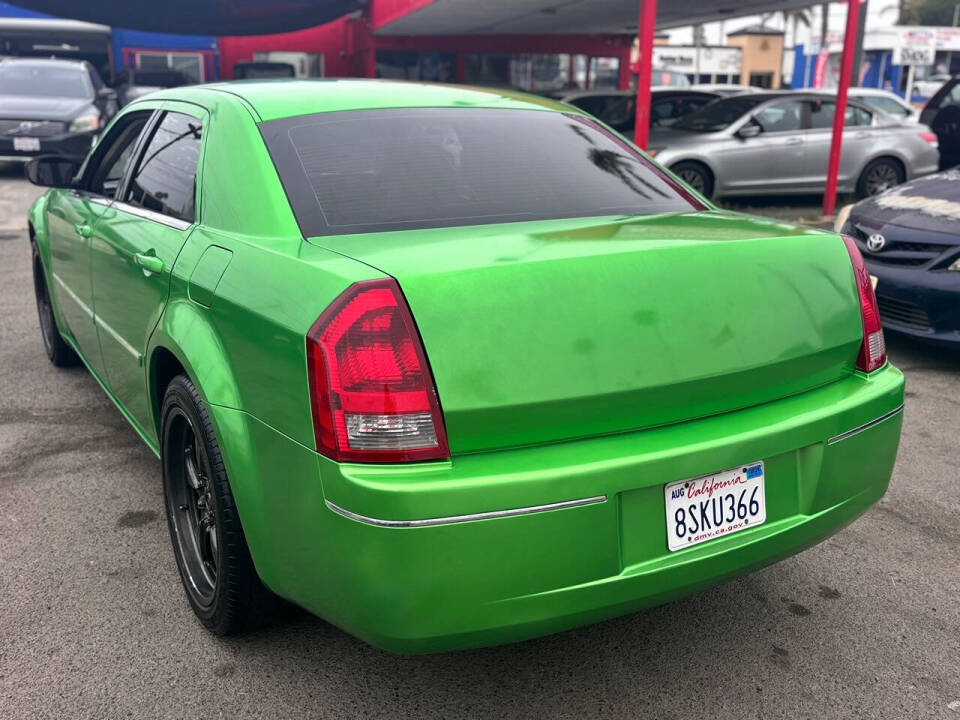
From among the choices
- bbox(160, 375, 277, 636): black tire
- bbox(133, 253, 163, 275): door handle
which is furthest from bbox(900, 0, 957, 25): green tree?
bbox(160, 375, 277, 636): black tire

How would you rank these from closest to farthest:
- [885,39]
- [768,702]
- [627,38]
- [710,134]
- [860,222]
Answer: [768,702] → [860,222] → [710,134] → [627,38] → [885,39]

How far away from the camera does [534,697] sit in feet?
7.67

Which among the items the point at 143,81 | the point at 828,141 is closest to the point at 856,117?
the point at 828,141

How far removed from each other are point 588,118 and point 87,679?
2402 millimetres

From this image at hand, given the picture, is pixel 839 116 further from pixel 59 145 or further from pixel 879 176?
pixel 59 145

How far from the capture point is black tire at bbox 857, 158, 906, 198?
11.8 m

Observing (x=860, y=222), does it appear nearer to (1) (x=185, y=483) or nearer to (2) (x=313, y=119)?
(2) (x=313, y=119)

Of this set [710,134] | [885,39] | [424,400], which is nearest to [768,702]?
[424,400]

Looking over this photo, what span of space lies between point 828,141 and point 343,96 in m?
9.96

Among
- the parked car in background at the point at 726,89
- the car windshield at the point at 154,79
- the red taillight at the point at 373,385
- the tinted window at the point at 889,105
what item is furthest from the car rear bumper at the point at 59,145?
the red taillight at the point at 373,385

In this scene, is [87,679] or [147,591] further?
[147,591]

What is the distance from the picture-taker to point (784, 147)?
11.3m

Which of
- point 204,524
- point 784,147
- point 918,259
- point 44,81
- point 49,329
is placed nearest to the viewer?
point 204,524

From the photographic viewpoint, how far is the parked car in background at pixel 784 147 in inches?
428
